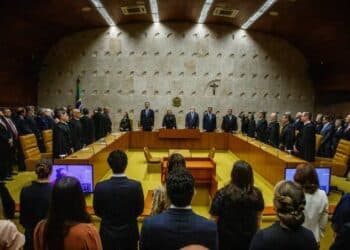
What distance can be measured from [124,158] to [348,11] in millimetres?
9041

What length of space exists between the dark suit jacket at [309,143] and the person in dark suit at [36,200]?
5432mm

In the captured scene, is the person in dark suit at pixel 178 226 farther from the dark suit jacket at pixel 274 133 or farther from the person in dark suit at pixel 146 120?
the person in dark suit at pixel 146 120

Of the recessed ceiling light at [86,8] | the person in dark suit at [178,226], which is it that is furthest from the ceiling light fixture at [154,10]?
the person in dark suit at [178,226]

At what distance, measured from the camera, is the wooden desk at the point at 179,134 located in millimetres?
13062

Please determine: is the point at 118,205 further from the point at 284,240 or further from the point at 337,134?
the point at 337,134

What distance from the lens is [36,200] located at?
Result: 2.71 m

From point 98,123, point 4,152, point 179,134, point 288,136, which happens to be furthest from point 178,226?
point 179,134

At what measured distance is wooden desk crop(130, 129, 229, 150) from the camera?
13.2 metres

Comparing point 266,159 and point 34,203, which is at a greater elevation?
point 34,203

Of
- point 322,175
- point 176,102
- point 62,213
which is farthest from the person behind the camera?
point 176,102

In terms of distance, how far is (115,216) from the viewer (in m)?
2.87

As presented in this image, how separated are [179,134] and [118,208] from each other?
10.3m

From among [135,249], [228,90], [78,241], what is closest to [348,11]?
[228,90]

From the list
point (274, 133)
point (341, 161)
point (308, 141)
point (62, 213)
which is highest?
point (62, 213)
